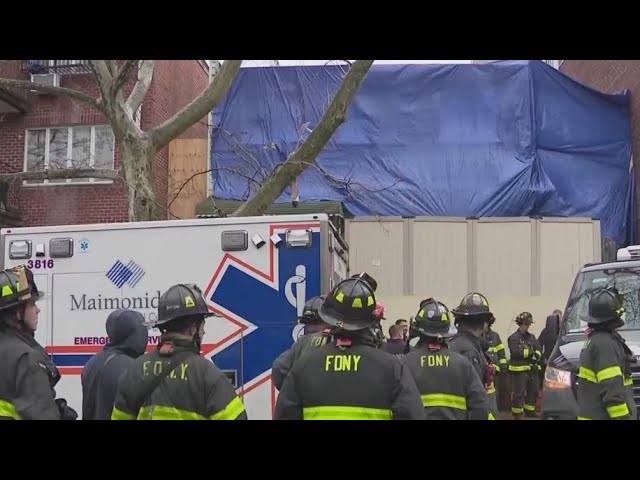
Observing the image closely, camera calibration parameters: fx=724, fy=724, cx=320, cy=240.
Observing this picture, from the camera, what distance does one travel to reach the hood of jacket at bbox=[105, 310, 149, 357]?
4.93 m

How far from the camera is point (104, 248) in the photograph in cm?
692

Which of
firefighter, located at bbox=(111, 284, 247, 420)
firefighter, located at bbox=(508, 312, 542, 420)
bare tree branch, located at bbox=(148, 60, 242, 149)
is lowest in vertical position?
firefighter, located at bbox=(508, 312, 542, 420)

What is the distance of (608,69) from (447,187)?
20.3ft

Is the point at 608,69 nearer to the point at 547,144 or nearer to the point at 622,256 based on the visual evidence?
the point at 547,144

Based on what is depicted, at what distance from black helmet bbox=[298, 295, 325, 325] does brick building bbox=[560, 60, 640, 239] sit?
1331cm

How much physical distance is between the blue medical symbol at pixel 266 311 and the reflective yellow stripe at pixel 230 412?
2.80m

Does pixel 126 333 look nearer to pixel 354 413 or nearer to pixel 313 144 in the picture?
pixel 354 413

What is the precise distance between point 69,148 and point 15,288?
13.0 meters

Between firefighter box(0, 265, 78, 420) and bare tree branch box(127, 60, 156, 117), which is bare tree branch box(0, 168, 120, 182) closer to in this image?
bare tree branch box(127, 60, 156, 117)

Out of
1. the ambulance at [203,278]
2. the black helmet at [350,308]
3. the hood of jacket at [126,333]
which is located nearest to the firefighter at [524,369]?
the ambulance at [203,278]

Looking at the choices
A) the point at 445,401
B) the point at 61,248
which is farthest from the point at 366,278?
the point at 61,248

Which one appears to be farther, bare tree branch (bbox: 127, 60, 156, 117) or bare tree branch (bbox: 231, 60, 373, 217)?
bare tree branch (bbox: 127, 60, 156, 117)

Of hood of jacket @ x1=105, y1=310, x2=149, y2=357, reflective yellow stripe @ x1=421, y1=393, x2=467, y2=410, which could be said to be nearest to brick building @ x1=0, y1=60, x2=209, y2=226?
hood of jacket @ x1=105, y1=310, x2=149, y2=357

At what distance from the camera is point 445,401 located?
4.66 metres
